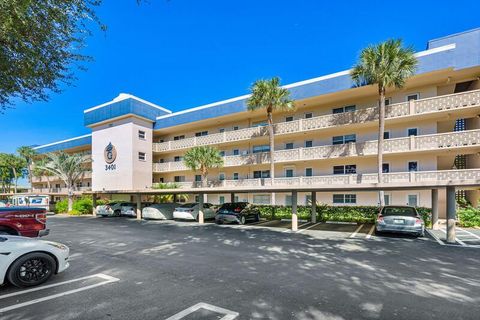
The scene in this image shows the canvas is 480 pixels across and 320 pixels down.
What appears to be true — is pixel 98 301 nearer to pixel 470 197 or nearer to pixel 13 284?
pixel 13 284

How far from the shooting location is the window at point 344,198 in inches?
858

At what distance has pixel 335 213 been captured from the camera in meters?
18.7

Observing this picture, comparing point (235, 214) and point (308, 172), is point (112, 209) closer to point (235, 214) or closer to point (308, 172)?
point (235, 214)

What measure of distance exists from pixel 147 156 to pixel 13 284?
2631cm

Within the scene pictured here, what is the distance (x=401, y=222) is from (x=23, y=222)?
1582 centimetres

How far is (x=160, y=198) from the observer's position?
28.0 metres

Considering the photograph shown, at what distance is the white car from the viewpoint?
212 inches

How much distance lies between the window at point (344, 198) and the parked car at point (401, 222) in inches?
373

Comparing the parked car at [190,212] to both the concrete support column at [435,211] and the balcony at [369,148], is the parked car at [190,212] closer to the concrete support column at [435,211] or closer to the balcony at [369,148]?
the balcony at [369,148]

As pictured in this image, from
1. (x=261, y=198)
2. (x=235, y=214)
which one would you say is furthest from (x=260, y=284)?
(x=261, y=198)

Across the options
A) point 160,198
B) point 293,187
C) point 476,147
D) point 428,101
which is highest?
point 428,101

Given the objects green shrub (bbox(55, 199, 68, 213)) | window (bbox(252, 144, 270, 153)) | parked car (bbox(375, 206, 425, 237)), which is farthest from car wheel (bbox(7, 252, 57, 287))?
green shrub (bbox(55, 199, 68, 213))

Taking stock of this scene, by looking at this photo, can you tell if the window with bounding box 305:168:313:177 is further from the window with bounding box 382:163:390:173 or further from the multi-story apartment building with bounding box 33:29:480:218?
the window with bounding box 382:163:390:173

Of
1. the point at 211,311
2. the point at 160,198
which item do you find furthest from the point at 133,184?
the point at 211,311
